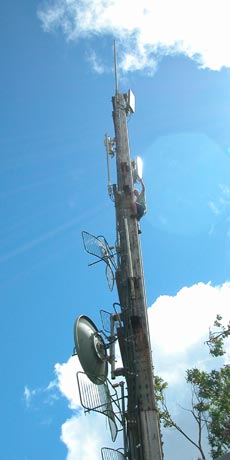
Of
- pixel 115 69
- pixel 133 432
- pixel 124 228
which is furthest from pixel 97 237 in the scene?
pixel 115 69

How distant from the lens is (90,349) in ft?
23.1

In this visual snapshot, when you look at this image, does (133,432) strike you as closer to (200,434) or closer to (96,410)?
(96,410)

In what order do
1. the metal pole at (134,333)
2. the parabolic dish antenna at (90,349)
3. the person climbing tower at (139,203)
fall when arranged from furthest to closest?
the person climbing tower at (139,203) < the parabolic dish antenna at (90,349) < the metal pole at (134,333)

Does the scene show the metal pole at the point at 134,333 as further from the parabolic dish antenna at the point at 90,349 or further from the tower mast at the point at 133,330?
the parabolic dish antenna at the point at 90,349

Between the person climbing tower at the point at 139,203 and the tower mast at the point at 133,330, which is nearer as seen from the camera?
the tower mast at the point at 133,330

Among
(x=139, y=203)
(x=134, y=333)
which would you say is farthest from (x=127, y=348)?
(x=139, y=203)

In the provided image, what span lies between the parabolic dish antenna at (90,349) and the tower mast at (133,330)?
0.39 metres

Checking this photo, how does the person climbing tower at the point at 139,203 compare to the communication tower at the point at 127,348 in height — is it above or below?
above

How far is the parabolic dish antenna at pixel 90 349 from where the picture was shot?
6.72 metres

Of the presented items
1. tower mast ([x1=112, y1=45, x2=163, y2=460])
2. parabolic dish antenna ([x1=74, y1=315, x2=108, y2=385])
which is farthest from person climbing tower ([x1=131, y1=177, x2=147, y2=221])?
parabolic dish antenna ([x1=74, y1=315, x2=108, y2=385])

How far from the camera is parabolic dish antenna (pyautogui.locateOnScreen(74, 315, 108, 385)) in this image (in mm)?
6719

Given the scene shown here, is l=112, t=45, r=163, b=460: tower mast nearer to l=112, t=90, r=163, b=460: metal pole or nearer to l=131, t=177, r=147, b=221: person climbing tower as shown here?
l=112, t=90, r=163, b=460: metal pole

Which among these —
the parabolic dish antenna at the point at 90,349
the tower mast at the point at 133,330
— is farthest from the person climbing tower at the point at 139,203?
the parabolic dish antenna at the point at 90,349

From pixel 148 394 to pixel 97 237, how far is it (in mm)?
3336
